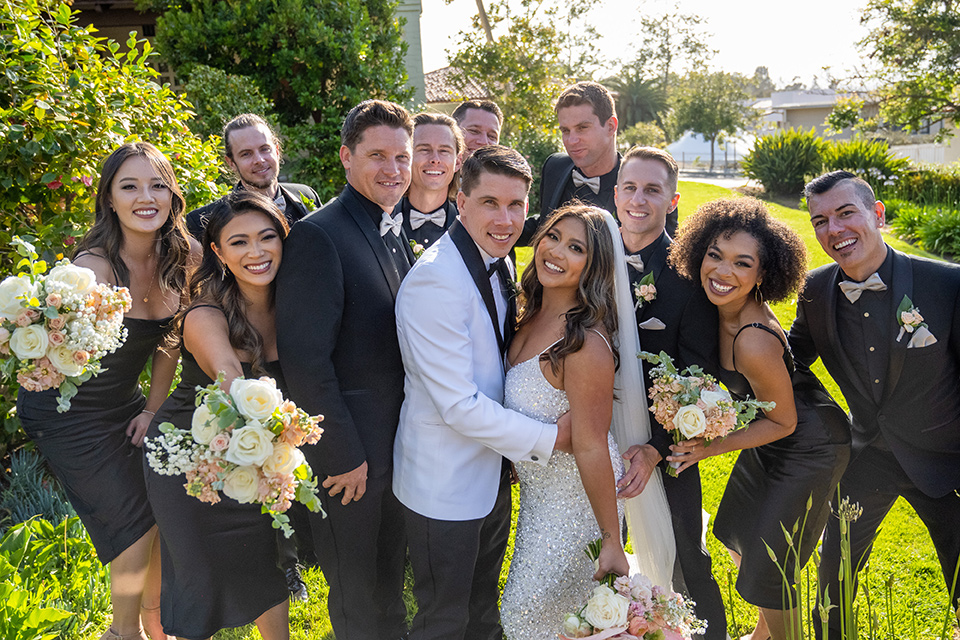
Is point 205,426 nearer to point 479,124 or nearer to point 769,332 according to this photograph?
point 769,332

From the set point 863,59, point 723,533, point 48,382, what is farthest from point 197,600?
point 863,59

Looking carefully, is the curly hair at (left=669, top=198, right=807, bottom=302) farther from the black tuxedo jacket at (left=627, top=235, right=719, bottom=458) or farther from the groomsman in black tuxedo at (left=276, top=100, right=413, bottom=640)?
the groomsman in black tuxedo at (left=276, top=100, right=413, bottom=640)

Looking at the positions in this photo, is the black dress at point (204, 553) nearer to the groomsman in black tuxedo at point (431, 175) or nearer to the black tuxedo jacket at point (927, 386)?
the groomsman in black tuxedo at point (431, 175)

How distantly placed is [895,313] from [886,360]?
229 mm

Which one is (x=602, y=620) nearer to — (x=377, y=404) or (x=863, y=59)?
(x=377, y=404)

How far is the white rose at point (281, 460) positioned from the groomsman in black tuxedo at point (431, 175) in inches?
106

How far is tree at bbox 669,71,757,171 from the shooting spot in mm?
50969

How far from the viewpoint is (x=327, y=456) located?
298cm

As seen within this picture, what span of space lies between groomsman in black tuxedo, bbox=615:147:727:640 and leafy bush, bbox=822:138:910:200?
706 inches

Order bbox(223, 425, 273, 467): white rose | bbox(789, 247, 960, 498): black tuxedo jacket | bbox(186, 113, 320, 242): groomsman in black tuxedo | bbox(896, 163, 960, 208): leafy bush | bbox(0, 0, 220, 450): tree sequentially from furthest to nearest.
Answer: bbox(896, 163, 960, 208): leafy bush < bbox(186, 113, 320, 242): groomsman in black tuxedo < bbox(0, 0, 220, 450): tree < bbox(789, 247, 960, 498): black tuxedo jacket < bbox(223, 425, 273, 467): white rose

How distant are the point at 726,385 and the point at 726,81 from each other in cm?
5438

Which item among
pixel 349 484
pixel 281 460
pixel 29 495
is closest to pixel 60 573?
pixel 29 495

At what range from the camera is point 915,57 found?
63.7ft

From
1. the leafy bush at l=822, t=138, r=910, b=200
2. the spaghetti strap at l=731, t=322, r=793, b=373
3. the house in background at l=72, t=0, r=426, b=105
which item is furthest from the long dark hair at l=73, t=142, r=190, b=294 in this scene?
the leafy bush at l=822, t=138, r=910, b=200
